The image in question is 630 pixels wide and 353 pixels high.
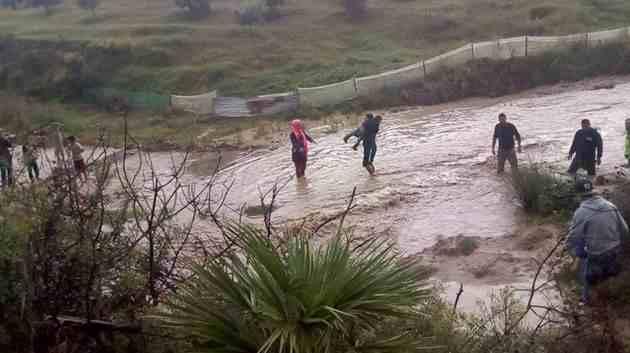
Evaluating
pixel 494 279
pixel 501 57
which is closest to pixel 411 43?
pixel 501 57

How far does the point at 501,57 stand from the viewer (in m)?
26.0

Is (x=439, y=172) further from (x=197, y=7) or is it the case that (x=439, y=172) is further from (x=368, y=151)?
(x=197, y=7)

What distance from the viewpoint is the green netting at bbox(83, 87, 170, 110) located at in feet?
89.2

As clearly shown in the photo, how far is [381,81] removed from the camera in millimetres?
25500

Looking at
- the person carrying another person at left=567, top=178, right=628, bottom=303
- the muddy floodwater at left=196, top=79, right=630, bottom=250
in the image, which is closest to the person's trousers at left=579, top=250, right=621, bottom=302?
the person carrying another person at left=567, top=178, right=628, bottom=303

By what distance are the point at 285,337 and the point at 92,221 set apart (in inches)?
109

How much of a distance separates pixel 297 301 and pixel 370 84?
2199cm

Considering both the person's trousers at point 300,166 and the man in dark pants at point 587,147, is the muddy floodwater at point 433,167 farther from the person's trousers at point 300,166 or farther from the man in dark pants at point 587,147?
the man in dark pants at point 587,147

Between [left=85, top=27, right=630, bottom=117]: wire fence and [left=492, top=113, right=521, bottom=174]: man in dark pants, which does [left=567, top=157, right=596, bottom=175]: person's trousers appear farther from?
[left=85, top=27, right=630, bottom=117]: wire fence

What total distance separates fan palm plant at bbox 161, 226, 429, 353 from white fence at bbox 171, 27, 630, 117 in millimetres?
20980

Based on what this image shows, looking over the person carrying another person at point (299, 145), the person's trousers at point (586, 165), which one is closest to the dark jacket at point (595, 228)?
the person's trousers at point (586, 165)

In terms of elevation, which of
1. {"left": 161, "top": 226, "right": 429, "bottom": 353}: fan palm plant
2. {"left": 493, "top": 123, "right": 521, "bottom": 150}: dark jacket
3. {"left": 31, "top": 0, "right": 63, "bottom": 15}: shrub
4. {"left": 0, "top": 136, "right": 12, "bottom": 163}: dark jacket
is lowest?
{"left": 493, "top": 123, "right": 521, "bottom": 150}: dark jacket

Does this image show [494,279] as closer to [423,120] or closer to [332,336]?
[332,336]

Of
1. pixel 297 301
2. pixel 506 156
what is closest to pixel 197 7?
pixel 506 156
